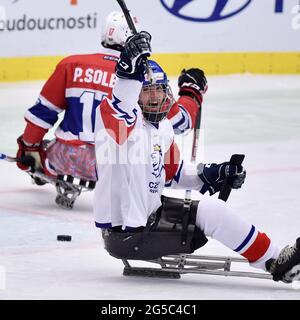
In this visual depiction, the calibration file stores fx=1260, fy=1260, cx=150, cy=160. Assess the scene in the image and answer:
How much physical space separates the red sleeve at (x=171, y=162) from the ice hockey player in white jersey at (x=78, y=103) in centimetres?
110

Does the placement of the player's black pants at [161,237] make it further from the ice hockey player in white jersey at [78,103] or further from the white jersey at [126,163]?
the ice hockey player in white jersey at [78,103]

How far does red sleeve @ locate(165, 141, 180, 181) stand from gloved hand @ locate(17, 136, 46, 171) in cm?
175

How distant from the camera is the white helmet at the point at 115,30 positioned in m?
6.12

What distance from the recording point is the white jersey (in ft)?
→ 14.7

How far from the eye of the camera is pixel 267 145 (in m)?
8.12

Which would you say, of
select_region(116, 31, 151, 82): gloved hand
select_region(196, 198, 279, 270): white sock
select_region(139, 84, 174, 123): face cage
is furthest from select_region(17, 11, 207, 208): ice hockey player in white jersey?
select_region(116, 31, 151, 82): gloved hand

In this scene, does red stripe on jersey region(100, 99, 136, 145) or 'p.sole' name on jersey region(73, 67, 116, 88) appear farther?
'p.sole' name on jersey region(73, 67, 116, 88)

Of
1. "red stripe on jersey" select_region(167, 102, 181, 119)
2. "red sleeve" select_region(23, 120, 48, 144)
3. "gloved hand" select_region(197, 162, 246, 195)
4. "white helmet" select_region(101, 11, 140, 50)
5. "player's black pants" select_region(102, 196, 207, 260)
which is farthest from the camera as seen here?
"red sleeve" select_region(23, 120, 48, 144)

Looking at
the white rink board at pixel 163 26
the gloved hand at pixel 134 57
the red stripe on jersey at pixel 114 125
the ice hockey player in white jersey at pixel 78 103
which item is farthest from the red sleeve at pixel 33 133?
the white rink board at pixel 163 26

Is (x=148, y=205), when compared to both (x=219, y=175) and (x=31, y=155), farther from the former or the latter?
(x=31, y=155)

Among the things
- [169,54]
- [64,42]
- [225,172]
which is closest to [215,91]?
[169,54]

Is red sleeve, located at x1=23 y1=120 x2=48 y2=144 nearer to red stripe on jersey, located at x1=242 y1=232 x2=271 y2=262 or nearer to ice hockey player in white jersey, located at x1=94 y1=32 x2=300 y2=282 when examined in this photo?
ice hockey player in white jersey, located at x1=94 y1=32 x2=300 y2=282

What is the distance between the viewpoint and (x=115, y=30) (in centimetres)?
615

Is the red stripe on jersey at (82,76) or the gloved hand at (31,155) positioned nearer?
Answer: the red stripe on jersey at (82,76)
